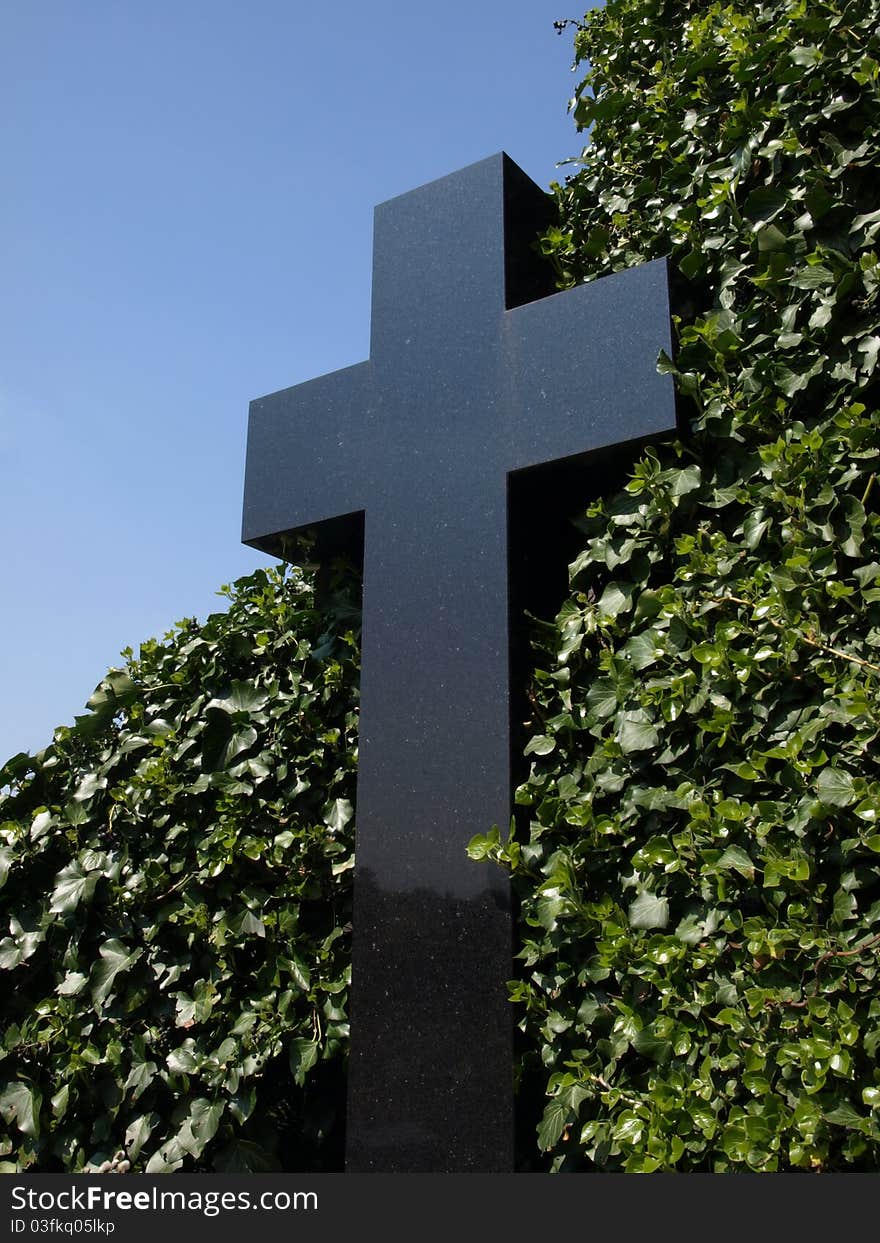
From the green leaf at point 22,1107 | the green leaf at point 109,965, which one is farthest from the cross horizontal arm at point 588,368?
the green leaf at point 22,1107

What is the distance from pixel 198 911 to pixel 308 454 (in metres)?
1.52

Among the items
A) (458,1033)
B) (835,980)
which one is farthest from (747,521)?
(458,1033)

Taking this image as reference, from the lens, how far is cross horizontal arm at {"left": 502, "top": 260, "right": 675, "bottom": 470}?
272cm

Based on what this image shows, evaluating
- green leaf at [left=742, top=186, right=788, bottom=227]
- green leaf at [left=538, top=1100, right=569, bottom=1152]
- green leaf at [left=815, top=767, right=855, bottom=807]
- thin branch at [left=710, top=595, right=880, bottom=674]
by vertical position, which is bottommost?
green leaf at [left=538, top=1100, right=569, bottom=1152]

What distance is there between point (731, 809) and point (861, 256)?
1350 millimetres

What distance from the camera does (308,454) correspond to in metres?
3.43

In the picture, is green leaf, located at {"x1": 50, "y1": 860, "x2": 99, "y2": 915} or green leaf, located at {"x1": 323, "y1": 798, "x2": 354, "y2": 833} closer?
green leaf, located at {"x1": 323, "y1": 798, "x2": 354, "y2": 833}

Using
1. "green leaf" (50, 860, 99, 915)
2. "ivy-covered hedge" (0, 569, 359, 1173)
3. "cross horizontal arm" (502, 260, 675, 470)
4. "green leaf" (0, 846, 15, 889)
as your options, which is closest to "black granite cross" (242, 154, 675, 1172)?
"cross horizontal arm" (502, 260, 675, 470)

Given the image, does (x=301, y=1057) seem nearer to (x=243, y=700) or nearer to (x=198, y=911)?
(x=198, y=911)

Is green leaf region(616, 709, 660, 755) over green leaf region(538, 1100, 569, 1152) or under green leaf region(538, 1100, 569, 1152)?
over

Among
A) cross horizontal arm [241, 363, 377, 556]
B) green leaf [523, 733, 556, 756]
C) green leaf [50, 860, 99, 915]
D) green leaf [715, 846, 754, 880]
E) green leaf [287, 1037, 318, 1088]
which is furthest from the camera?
green leaf [50, 860, 99, 915]

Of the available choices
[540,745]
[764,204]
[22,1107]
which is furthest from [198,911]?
[764,204]

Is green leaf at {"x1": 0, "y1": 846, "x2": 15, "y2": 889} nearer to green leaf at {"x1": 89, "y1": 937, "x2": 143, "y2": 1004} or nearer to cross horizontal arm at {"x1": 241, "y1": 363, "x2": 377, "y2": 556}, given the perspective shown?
green leaf at {"x1": 89, "y1": 937, "x2": 143, "y2": 1004}

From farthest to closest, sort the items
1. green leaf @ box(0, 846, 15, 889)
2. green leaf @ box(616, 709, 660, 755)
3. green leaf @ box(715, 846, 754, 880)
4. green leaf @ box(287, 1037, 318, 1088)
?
green leaf @ box(0, 846, 15, 889) < green leaf @ box(287, 1037, 318, 1088) < green leaf @ box(616, 709, 660, 755) < green leaf @ box(715, 846, 754, 880)
